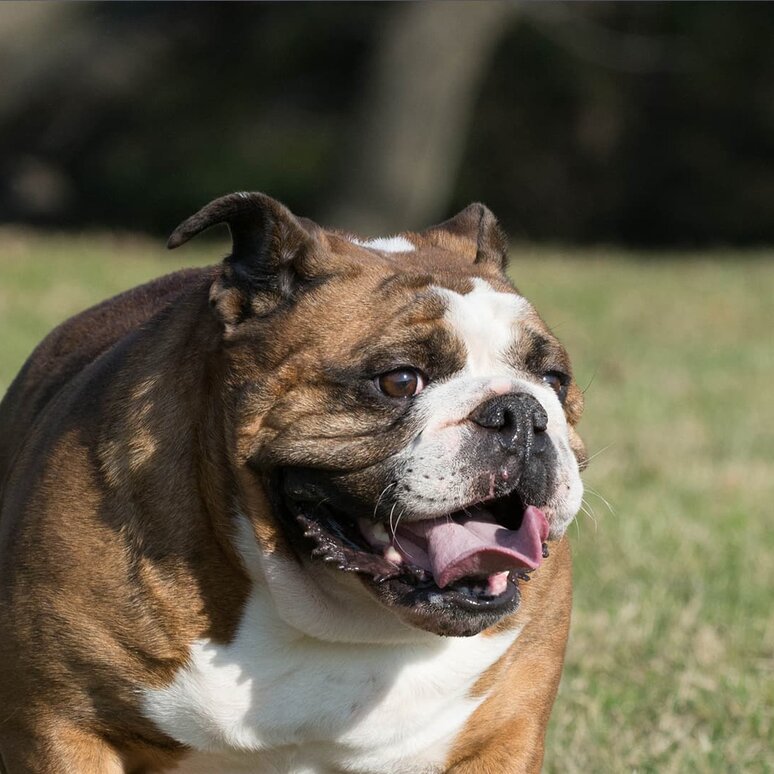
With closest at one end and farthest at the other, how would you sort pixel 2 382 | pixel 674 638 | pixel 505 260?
pixel 505 260 → pixel 674 638 → pixel 2 382

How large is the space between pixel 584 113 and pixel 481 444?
22.8 m

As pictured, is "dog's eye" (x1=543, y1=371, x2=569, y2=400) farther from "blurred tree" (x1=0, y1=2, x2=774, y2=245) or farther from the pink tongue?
"blurred tree" (x1=0, y1=2, x2=774, y2=245)

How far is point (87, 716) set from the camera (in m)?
3.53

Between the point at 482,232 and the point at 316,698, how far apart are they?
1443 millimetres

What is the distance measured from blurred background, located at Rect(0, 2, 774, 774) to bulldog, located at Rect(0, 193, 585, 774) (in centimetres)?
103

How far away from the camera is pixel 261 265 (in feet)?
11.8

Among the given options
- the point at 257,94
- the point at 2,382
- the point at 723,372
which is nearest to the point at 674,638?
the point at 2,382

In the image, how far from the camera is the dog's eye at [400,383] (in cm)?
345

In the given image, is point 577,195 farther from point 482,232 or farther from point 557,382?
point 557,382

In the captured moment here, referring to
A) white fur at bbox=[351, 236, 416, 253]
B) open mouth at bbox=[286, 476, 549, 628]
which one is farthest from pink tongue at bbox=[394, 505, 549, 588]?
white fur at bbox=[351, 236, 416, 253]

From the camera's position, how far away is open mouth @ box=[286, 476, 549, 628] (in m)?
3.38

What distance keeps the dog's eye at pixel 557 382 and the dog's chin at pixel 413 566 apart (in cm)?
36

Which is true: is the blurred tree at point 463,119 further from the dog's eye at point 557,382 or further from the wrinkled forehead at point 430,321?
the wrinkled forehead at point 430,321

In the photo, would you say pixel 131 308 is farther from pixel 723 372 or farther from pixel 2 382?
pixel 723 372
